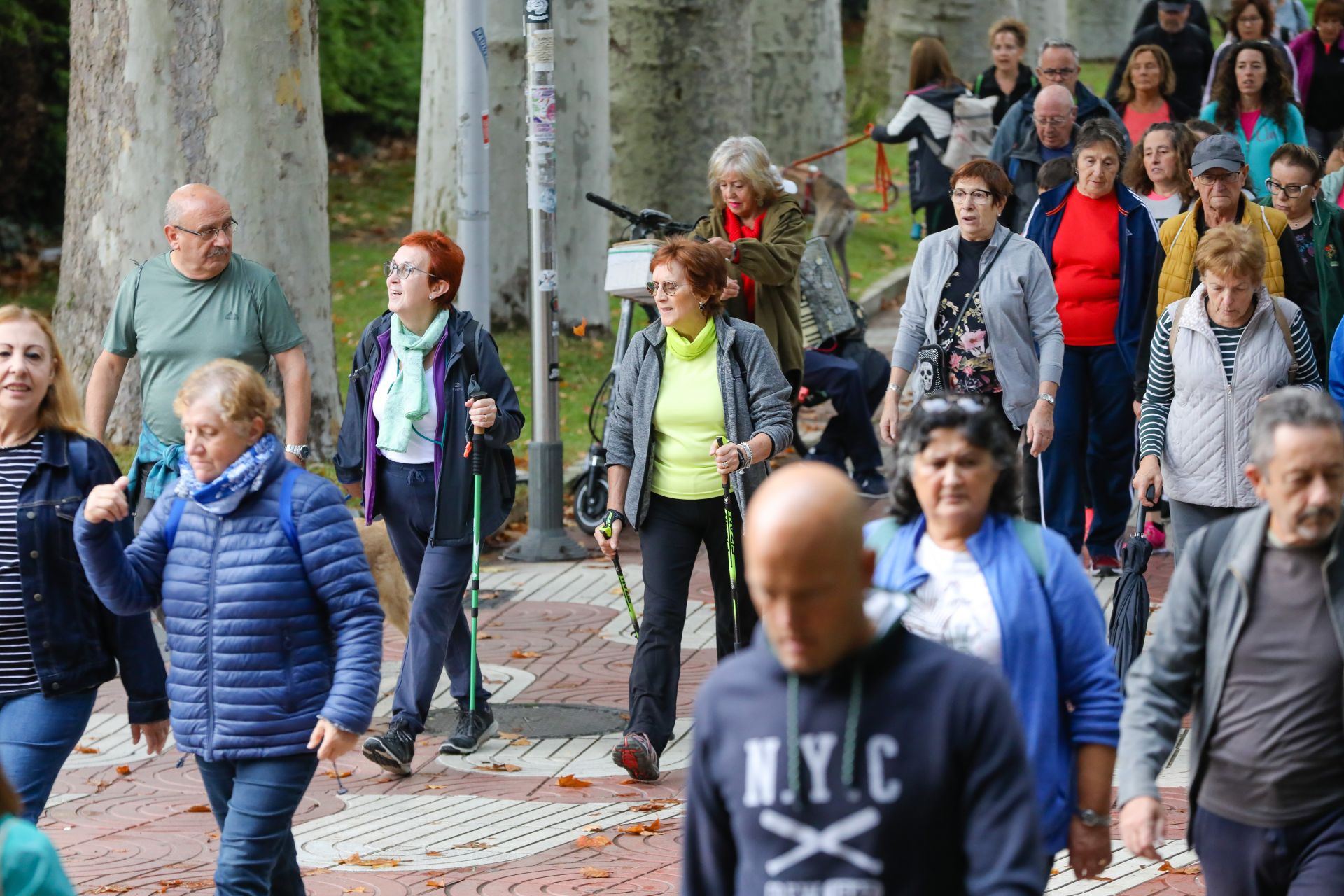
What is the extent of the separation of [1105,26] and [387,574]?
2478 centimetres

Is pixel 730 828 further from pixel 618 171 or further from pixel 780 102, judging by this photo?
pixel 780 102

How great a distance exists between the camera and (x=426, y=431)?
753cm

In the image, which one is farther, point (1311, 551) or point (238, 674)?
point (238, 674)

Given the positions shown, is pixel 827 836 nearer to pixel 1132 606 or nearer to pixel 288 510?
pixel 288 510

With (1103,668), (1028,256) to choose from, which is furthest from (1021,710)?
(1028,256)

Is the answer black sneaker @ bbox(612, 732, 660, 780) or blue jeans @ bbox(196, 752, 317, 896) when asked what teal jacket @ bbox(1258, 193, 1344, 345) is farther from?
blue jeans @ bbox(196, 752, 317, 896)

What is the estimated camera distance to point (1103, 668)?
4.07m

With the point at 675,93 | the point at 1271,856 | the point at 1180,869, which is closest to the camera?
the point at 1271,856

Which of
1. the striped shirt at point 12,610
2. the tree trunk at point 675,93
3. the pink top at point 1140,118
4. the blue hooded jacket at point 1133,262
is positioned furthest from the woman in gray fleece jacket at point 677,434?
the tree trunk at point 675,93

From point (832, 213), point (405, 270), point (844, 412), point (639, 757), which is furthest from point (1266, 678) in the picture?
point (832, 213)

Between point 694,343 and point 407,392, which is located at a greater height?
point 694,343

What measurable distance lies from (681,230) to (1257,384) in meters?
3.44

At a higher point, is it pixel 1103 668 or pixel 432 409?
pixel 432 409

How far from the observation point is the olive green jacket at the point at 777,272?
28.2 ft
